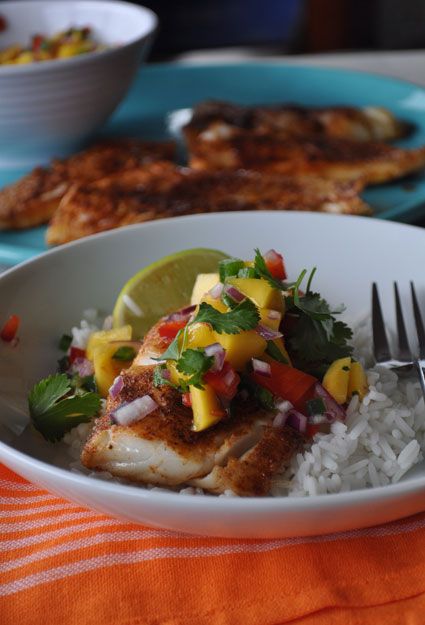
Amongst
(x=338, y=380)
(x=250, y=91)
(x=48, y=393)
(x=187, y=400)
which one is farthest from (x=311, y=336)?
(x=250, y=91)

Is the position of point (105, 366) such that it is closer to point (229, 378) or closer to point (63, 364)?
point (63, 364)

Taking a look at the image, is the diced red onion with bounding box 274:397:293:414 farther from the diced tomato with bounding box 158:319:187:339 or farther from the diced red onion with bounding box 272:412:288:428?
the diced tomato with bounding box 158:319:187:339

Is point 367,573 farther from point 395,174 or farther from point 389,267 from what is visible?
point 395,174

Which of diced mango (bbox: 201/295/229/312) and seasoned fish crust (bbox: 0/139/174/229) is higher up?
diced mango (bbox: 201/295/229/312)

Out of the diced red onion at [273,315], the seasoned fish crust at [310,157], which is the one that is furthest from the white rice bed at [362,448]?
the seasoned fish crust at [310,157]

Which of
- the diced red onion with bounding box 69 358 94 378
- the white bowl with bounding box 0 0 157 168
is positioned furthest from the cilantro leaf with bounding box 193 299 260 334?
the white bowl with bounding box 0 0 157 168
